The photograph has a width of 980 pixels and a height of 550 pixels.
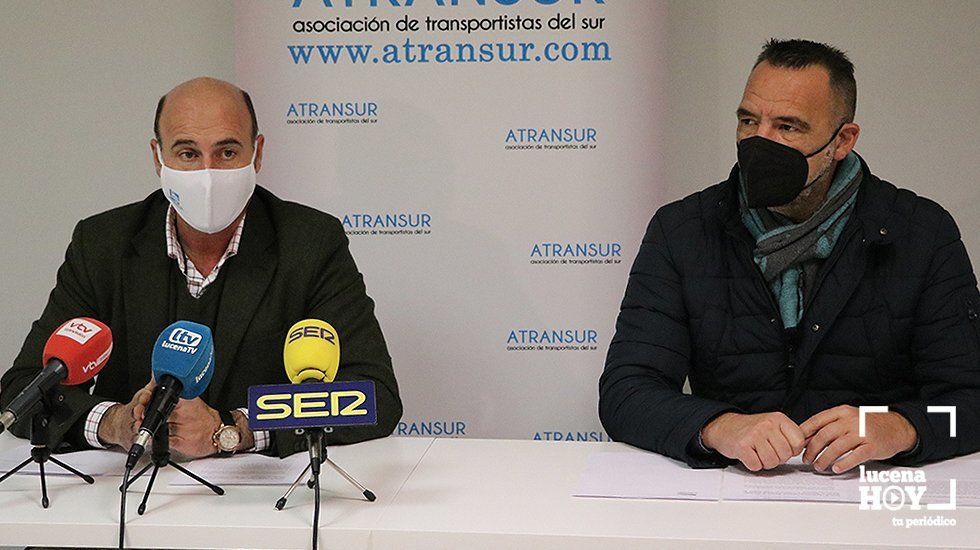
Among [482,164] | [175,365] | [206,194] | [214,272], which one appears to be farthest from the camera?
[482,164]

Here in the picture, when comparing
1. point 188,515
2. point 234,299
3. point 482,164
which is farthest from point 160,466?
point 482,164

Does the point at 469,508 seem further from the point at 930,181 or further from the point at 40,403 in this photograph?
the point at 930,181

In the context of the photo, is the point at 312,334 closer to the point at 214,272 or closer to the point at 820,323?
the point at 214,272

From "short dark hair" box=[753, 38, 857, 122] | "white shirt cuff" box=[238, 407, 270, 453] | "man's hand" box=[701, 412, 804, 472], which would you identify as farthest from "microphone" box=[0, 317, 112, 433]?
"short dark hair" box=[753, 38, 857, 122]

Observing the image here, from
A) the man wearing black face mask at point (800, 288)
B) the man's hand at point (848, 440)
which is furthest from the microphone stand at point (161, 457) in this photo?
the man's hand at point (848, 440)

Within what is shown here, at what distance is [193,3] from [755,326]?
2.71 m

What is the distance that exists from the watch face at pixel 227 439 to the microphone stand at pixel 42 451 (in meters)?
0.27

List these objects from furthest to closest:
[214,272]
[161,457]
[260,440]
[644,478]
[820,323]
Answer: [214,272], [820,323], [260,440], [644,478], [161,457]

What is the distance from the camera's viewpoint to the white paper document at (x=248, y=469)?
2.24 m

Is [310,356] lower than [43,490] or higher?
higher

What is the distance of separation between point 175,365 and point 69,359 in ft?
0.81

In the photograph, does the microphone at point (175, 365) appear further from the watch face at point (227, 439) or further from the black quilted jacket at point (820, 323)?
the black quilted jacket at point (820, 323)

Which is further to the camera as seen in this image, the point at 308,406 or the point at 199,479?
the point at 199,479

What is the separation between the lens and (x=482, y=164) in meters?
3.90
